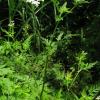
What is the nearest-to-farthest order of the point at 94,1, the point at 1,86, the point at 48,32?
the point at 1,86 → the point at 94,1 → the point at 48,32

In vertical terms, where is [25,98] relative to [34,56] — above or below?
below

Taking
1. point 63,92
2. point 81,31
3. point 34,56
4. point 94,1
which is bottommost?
point 63,92

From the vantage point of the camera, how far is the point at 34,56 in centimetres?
370

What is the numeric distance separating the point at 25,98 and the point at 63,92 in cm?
50

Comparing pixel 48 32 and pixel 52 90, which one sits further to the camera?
pixel 48 32

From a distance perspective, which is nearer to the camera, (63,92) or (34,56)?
(63,92)

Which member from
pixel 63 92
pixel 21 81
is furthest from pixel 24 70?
pixel 63 92

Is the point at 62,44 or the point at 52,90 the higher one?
the point at 62,44

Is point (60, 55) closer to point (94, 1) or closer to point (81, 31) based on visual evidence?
point (81, 31)

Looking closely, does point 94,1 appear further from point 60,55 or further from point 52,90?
point 52,90

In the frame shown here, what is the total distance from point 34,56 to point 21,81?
2.05 ft

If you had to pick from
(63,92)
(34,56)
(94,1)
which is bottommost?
(63,92)

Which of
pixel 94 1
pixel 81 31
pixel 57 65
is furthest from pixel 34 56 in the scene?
pixel 94 1

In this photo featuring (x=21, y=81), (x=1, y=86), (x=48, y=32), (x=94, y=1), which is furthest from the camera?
(x=48, y=32)
